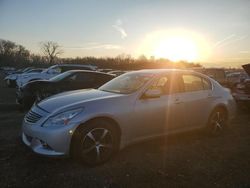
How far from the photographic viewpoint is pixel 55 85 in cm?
870

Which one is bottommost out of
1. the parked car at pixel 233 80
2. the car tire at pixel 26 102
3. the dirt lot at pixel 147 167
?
the dirt lot at pixel 147 167

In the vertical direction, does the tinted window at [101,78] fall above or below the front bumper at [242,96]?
above

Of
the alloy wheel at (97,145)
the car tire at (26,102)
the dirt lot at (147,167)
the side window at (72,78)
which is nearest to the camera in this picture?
the dirt lot at (147,167)

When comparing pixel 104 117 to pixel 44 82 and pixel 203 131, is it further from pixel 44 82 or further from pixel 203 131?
pixel 44 82

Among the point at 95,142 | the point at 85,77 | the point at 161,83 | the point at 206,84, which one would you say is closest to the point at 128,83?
the point at 161,83

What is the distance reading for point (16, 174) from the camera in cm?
339

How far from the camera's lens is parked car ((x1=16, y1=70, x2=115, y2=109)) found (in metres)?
→ 8.23

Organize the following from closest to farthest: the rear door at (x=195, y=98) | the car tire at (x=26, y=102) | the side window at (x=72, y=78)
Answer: the rear door at (x=195, y=98), the car tire at (x=26, y=102), the side window at (x=72, y=78)

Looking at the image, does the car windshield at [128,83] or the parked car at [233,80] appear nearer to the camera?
the car windshield at [128,83]

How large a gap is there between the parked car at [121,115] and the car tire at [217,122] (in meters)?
0.03

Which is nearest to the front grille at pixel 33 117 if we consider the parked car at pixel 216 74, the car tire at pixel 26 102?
the car tire at pixel 26 102

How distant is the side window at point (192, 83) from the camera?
16.0 ft

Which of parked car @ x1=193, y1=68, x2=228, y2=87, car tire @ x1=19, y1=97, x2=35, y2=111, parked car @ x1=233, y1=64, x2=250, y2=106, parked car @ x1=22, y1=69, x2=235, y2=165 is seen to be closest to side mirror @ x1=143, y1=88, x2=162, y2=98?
parked car @ x1=22, y1=69, x2=235, y2=165

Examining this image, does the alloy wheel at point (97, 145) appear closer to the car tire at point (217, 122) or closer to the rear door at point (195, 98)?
the rear door at point (195, 98)
